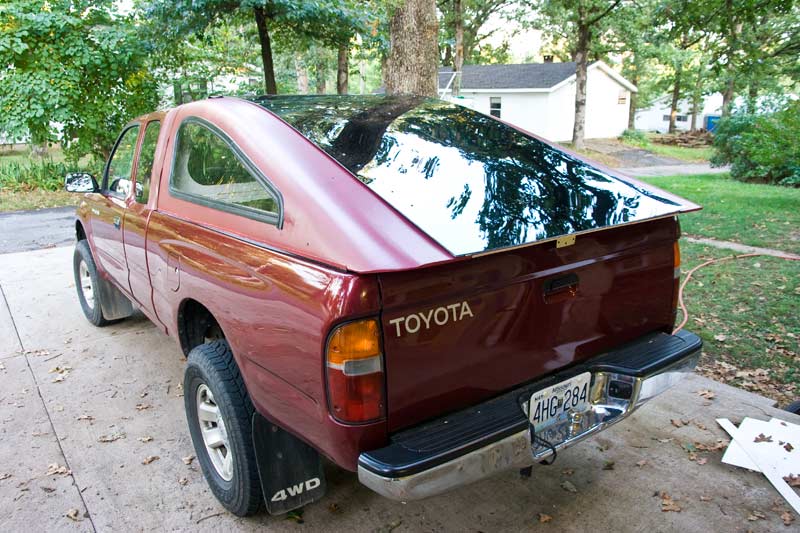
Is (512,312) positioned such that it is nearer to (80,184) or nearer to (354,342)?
(354,342)

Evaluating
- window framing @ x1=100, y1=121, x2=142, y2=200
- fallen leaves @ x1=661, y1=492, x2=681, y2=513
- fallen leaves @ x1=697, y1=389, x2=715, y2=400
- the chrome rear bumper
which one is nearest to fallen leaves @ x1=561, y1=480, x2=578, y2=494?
fallen leaves @ x1=661, y1=492, x2=681, y2=513

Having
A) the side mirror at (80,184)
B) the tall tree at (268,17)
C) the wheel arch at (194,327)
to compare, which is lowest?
the wheel arch at (194,327)

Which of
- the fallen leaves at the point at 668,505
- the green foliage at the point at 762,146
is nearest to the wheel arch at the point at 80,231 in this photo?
the fallen leaves at the point at 668,505

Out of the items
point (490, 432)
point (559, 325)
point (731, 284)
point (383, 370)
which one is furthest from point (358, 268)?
point (731, 284)

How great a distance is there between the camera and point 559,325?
7.97 ft

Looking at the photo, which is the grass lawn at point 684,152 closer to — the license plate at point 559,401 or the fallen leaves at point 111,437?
the license plate at point 559,401

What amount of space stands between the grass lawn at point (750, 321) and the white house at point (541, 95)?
27025 mm

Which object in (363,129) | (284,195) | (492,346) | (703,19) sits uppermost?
(703,19)

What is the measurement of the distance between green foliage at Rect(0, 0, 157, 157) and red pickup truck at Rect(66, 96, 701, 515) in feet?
36.4

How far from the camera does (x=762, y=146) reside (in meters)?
11.0

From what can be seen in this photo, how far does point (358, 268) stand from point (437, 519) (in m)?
1.49

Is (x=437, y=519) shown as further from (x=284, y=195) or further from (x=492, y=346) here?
(x=284, y=195)

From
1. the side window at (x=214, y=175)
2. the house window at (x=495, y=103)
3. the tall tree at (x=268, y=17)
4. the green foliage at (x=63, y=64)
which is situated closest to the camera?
the side window at (x=214, y=175)

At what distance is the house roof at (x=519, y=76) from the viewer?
33.2 metres
